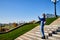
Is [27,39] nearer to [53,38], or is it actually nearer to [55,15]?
[53,38]

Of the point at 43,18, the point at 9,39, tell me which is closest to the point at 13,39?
the point at 9,39

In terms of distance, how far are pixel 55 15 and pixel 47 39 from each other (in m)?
15.2

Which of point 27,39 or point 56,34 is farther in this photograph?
point 27,39

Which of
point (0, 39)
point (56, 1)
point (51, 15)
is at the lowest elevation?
point (0, 39)

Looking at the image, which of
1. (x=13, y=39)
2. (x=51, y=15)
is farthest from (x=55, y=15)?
(x=13, y=39)

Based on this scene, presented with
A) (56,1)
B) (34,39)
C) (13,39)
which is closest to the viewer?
(34,39)

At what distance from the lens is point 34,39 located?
1335 cm

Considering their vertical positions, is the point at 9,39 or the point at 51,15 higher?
the point at 51,15

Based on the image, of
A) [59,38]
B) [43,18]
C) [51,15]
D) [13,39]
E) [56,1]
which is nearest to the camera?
[59,38]

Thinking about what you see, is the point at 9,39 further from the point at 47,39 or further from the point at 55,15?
the point at 55,15

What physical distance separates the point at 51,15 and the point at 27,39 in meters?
14.1

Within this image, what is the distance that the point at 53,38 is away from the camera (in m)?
11.5

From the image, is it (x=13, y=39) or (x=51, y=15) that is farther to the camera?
(x=51, y=15)

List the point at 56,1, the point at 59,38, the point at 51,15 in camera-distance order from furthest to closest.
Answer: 1. the point at 51,15
2. the point at 56,1
3. the point at 59,38
